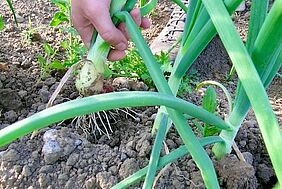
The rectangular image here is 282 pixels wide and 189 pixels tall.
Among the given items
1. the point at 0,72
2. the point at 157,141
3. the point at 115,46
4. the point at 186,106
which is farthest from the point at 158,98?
the point at 0,72

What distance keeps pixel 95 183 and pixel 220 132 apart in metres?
0.30

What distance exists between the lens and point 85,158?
1193mm

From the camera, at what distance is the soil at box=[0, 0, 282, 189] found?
116 centimetres

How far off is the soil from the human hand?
22cm

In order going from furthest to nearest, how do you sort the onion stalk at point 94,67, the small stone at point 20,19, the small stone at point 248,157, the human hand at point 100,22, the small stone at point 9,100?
the small stone at point 20,19, the small stone at point 9,100, the small stone at point 248,157, the onion stalk at point 94,67, the human hand at point 100,22

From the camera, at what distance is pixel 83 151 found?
1204 millimetres

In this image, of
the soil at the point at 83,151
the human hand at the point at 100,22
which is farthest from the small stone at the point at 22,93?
the human hand at the point at 100,22

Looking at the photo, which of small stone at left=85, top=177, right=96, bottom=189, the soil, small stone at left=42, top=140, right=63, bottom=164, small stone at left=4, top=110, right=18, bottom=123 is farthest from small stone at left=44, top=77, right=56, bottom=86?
small stone at left=85, top=177, right=96, bottom=189

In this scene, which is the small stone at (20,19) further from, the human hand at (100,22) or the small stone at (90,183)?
the small stone at (90,183)

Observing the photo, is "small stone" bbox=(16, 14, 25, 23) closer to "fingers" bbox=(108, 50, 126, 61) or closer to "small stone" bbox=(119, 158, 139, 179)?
"fingers" bbox=(108, 50, 126, 61)

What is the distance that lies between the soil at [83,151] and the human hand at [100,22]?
224 millimetres

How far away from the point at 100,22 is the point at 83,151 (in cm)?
33

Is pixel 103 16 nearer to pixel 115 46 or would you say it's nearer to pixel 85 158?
pixel 115 46

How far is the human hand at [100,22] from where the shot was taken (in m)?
0.99
